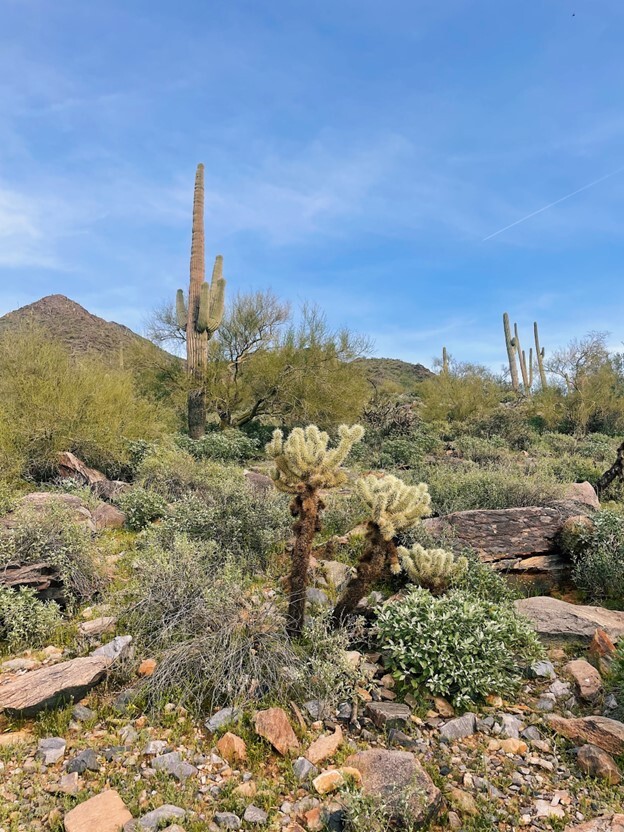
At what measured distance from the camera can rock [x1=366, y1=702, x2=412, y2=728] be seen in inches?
120

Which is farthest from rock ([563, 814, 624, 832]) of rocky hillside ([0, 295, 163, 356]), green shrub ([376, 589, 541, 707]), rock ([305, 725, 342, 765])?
rocky hillside ([0, 295, 163, 356])

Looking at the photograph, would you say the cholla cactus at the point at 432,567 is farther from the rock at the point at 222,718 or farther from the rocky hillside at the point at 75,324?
the rocky hillside at the point at 75,324

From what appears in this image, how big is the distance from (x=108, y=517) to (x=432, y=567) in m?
4.56

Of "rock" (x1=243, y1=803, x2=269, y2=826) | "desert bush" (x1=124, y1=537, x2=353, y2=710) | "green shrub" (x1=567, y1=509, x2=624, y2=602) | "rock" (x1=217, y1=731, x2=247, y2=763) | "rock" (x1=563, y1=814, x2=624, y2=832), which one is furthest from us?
"green shrub" (x1=567, y1=509, x2=624, y2=602)

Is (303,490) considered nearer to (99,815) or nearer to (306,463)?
(306,463)

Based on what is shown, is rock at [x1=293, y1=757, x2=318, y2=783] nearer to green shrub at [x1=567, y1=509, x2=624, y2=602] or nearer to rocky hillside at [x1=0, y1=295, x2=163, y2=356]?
green shrub at [x1=567, y1=509, x2=624, y2=602]

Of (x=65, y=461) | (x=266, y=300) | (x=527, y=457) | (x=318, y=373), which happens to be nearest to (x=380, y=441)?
(x=318, y=373)

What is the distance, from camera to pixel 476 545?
5.44 m

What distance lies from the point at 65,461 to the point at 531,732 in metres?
8.51

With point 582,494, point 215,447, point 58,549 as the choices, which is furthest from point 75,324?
point 582,494

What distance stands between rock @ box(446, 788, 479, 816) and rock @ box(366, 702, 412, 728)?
0.52 metres

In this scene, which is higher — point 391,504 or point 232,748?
point 391,504

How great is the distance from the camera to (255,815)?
2389 millimetres

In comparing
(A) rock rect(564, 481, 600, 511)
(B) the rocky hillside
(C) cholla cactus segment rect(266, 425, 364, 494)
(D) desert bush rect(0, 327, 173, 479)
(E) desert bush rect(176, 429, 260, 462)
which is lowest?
(A) rock rect(564, 481, 600, 511)
